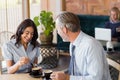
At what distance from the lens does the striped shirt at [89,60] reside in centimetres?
167

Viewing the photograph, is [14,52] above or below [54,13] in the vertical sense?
below

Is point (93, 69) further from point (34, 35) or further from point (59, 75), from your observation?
point (34, 35)

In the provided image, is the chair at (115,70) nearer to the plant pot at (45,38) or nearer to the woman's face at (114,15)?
the woman's face at (114,15)

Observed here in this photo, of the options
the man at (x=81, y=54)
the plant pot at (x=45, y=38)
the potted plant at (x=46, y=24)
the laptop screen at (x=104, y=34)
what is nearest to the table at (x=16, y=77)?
the man at (x=81, y=54)

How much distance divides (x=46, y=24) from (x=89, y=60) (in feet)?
9.41

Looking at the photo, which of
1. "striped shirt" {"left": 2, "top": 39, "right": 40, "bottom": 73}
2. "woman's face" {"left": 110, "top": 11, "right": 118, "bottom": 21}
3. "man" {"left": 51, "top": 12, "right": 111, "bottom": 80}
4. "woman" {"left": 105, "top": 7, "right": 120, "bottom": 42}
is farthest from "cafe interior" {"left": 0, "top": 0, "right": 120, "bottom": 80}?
"man" {"left": 51, "top": 12, "right": 111, "bottom": 80}

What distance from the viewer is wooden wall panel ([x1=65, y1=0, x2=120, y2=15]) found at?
4470 mm

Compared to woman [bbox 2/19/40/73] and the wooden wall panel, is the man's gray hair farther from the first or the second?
the wooden wall panel

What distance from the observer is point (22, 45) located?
8.13 feet

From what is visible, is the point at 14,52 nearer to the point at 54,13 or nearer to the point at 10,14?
the point at 54,13

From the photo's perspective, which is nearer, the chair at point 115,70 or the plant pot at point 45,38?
the chair at point 115,70

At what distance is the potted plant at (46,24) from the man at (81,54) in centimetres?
266

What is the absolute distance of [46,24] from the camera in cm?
449

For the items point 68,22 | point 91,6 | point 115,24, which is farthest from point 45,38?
point 68,22
